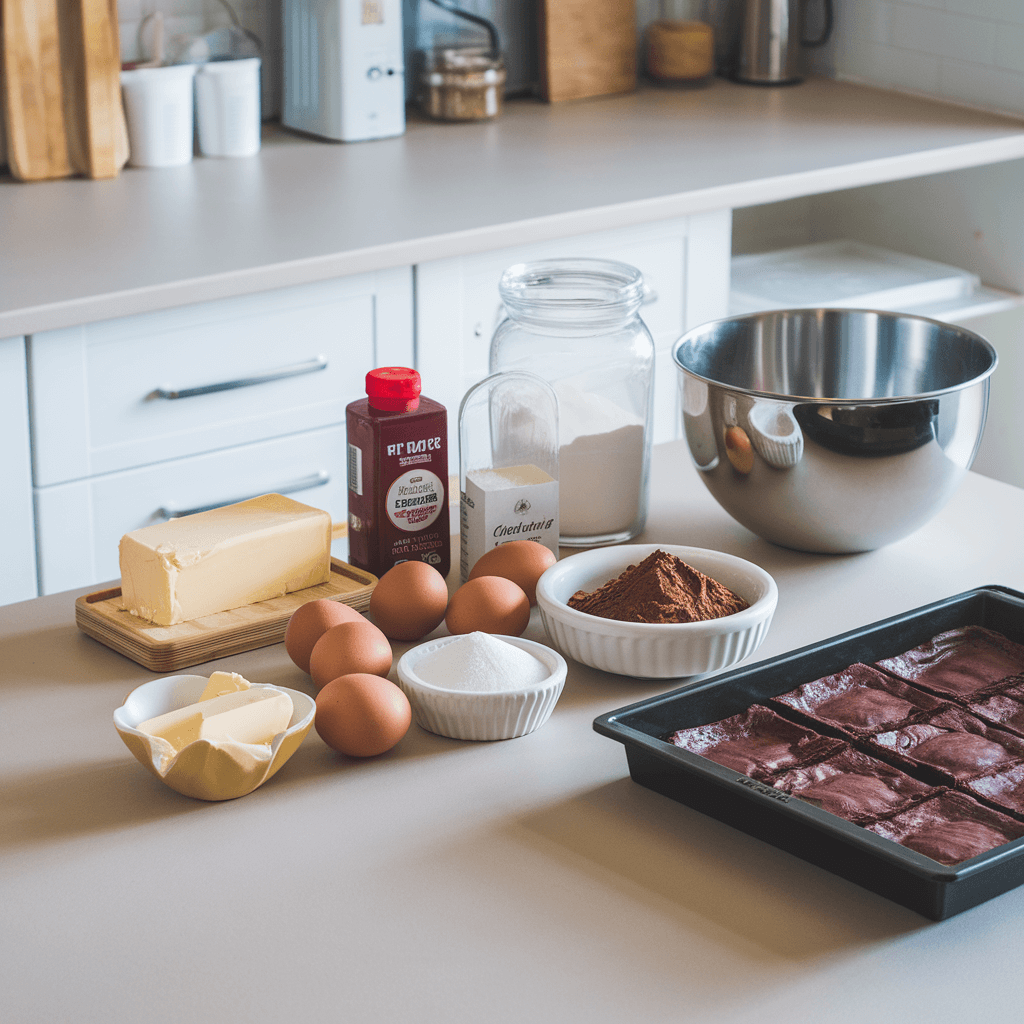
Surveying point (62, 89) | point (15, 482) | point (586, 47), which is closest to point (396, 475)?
point (15, 482)

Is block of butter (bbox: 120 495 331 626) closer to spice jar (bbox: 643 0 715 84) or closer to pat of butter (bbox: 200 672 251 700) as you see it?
pat of butter (bbox: 200 672 251 700)

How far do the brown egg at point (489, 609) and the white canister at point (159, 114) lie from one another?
1605mm

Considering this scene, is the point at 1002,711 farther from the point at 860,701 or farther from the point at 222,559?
the point at 222,559

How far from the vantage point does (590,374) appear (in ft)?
4.26

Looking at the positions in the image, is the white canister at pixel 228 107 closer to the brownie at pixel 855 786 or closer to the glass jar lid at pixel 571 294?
the glass jar lid at pixel 571 294

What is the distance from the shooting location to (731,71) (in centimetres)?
327

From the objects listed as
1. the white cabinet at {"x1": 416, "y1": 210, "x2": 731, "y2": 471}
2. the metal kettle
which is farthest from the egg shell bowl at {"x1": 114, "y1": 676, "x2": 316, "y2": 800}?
the metal kettle

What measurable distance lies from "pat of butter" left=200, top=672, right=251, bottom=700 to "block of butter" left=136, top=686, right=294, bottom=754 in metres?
0.02

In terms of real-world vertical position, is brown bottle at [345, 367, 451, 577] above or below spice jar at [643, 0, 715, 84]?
below

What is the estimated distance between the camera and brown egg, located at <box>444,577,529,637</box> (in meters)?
1.09

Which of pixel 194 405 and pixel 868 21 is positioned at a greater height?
pixel 868 21

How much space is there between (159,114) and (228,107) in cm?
14

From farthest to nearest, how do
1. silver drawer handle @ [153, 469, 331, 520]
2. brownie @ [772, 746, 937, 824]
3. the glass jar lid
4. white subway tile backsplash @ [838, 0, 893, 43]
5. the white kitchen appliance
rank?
white subway tile backsplash @ [838, 0, 893, 43] < the white kitchen appliance < silver drawer handle @ [153, 469, 331, 520] < the glass jar lid < brownie @ [772, 746, 937, 824]

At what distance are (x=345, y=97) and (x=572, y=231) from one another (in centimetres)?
62
